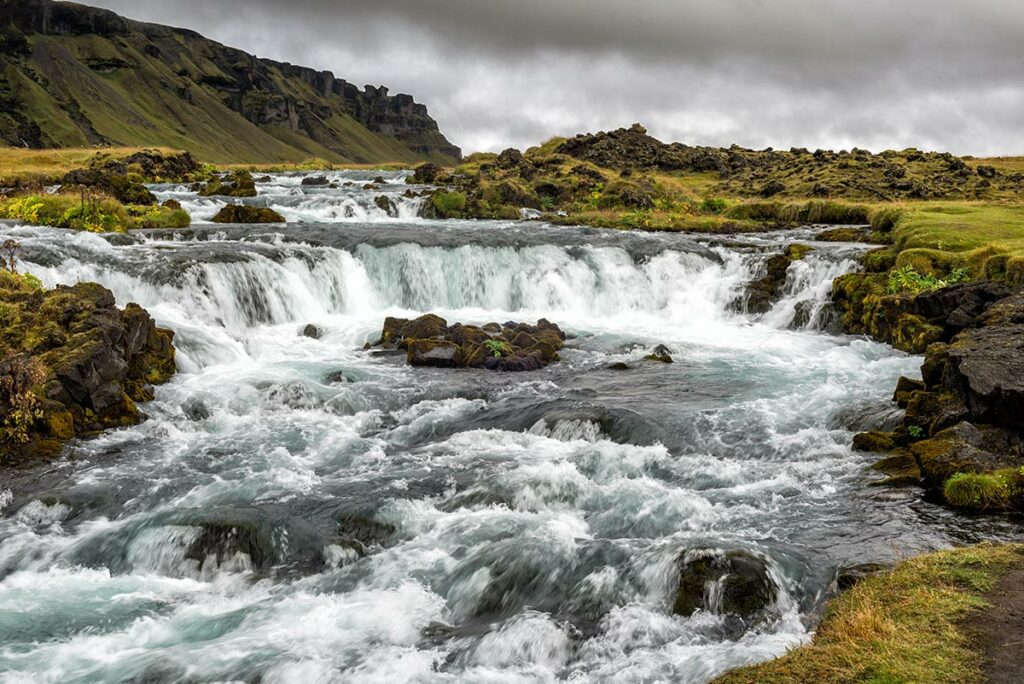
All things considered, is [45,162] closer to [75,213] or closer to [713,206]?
[75,213]

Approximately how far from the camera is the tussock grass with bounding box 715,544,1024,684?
6.94 metres

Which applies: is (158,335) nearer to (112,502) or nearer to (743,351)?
(112,502)

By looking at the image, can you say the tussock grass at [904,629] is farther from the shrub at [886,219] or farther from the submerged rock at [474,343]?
the shrub at [886,219]

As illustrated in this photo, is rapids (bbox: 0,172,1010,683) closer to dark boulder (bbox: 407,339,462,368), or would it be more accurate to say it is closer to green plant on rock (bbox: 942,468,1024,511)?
green plant on rock (bbox: 942,468,1024,511)

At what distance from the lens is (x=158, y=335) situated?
2277cm

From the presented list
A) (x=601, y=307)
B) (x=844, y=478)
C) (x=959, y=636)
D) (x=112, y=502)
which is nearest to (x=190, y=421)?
(x=112, y=502)

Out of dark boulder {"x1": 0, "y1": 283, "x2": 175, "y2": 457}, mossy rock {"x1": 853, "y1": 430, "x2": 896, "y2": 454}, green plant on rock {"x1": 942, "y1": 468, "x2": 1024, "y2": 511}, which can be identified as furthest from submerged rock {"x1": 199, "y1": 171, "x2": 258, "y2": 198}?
green plant on rock {"x1": 942, "y1": 468, "x2": 1024, "y2": 511}

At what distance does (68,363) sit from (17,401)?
1.58m

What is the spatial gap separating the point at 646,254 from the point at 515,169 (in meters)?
39.0

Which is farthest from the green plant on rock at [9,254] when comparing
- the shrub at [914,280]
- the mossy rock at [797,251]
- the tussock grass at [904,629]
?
the mossy rock at [797,251]

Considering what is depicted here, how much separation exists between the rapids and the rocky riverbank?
0.79 m

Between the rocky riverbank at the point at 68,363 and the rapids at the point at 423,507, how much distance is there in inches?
31.2

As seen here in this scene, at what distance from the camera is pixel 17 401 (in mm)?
16328

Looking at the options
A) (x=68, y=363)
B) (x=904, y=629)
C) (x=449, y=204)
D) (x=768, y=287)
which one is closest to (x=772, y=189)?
(x=449, y=204)
